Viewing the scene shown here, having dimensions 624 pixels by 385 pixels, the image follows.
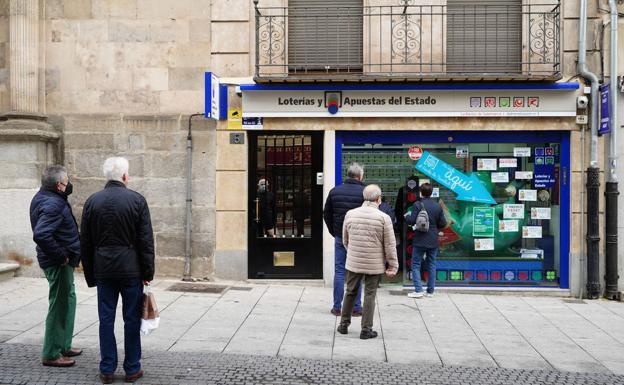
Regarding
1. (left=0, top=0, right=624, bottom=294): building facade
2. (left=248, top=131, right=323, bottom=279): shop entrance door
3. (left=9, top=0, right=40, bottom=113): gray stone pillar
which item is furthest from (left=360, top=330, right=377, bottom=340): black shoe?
(left=9, top=0, right=40, bottom=113): gray stone pillar

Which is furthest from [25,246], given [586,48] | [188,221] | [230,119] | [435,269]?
[586,48]

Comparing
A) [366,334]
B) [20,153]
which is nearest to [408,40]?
[366,334]

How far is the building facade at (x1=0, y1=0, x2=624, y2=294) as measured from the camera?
9.48m

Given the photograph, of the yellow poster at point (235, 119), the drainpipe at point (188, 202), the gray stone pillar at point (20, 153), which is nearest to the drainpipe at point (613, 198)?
the yellow poster at point (235, 119)

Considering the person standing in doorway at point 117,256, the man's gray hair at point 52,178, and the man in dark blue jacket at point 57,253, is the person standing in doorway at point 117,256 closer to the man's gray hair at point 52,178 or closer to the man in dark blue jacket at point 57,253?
the man in dark blue jacket at point 57,253

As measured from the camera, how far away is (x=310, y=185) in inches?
387

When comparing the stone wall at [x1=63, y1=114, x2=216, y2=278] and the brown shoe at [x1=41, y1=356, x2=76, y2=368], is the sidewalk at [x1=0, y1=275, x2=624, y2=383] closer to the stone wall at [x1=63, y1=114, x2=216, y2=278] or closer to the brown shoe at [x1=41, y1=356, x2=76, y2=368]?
the brown shoe at [x1=41, y1=356, x2=76, y2=368]

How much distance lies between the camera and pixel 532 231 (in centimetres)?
982

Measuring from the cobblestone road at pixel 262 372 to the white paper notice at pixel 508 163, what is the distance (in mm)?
4779

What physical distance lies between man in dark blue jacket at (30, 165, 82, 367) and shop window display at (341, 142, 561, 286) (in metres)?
5.25

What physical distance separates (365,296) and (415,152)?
3.93 metres

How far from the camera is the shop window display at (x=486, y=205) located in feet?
32.1

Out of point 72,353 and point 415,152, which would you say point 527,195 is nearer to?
point 415,152

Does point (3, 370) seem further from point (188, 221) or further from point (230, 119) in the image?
point (230, 119)
